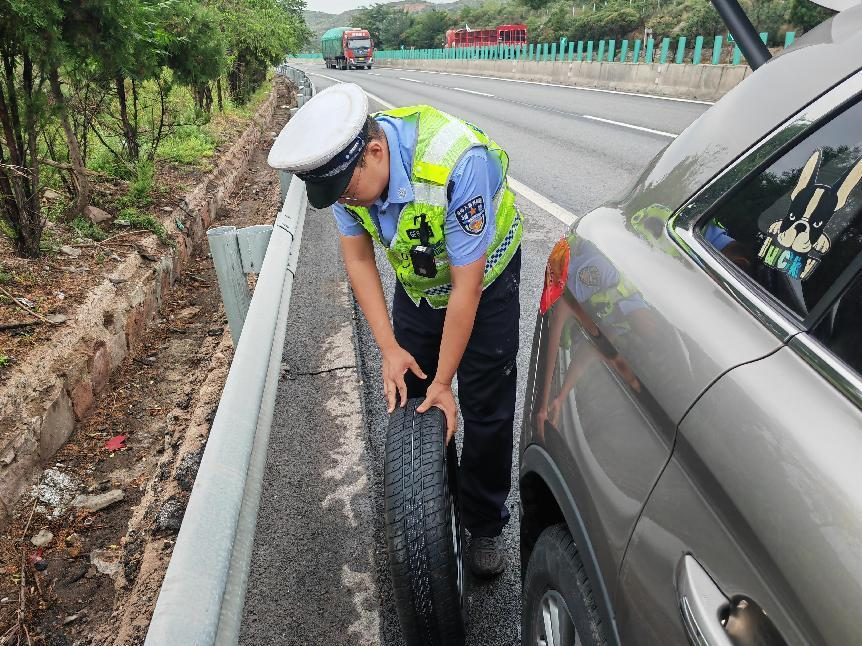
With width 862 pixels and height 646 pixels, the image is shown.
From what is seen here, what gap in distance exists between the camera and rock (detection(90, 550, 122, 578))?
8.84ft

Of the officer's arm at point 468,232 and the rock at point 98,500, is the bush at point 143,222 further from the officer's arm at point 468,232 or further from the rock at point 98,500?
the officer's arm at point 468,232

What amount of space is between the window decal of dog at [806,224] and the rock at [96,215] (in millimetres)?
5409

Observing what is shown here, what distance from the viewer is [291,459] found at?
2.65 m

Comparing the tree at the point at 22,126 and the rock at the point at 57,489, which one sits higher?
the tree at the point at 22,126

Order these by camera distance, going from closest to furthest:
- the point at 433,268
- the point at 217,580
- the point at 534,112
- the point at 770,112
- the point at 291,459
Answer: the point at 217,580, the point at 770,112, the point at 433,268, the point at 291,459, the point at 534,112

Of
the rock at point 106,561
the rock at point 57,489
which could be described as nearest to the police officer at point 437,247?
the rock at point 106,561

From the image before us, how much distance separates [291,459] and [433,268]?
A: 1213 millimetres

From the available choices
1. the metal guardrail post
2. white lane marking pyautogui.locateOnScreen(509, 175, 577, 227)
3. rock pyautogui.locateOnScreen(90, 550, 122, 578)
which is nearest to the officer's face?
the metal guardrail post

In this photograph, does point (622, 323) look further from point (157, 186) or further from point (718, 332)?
point (157, 186)

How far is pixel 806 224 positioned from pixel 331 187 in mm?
1041

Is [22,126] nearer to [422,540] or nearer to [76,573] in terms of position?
[76,573]

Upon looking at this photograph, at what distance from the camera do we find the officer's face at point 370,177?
1636 millimetres

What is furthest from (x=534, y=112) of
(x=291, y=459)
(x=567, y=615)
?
(x=567, y=615)

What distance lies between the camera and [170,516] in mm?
2672
